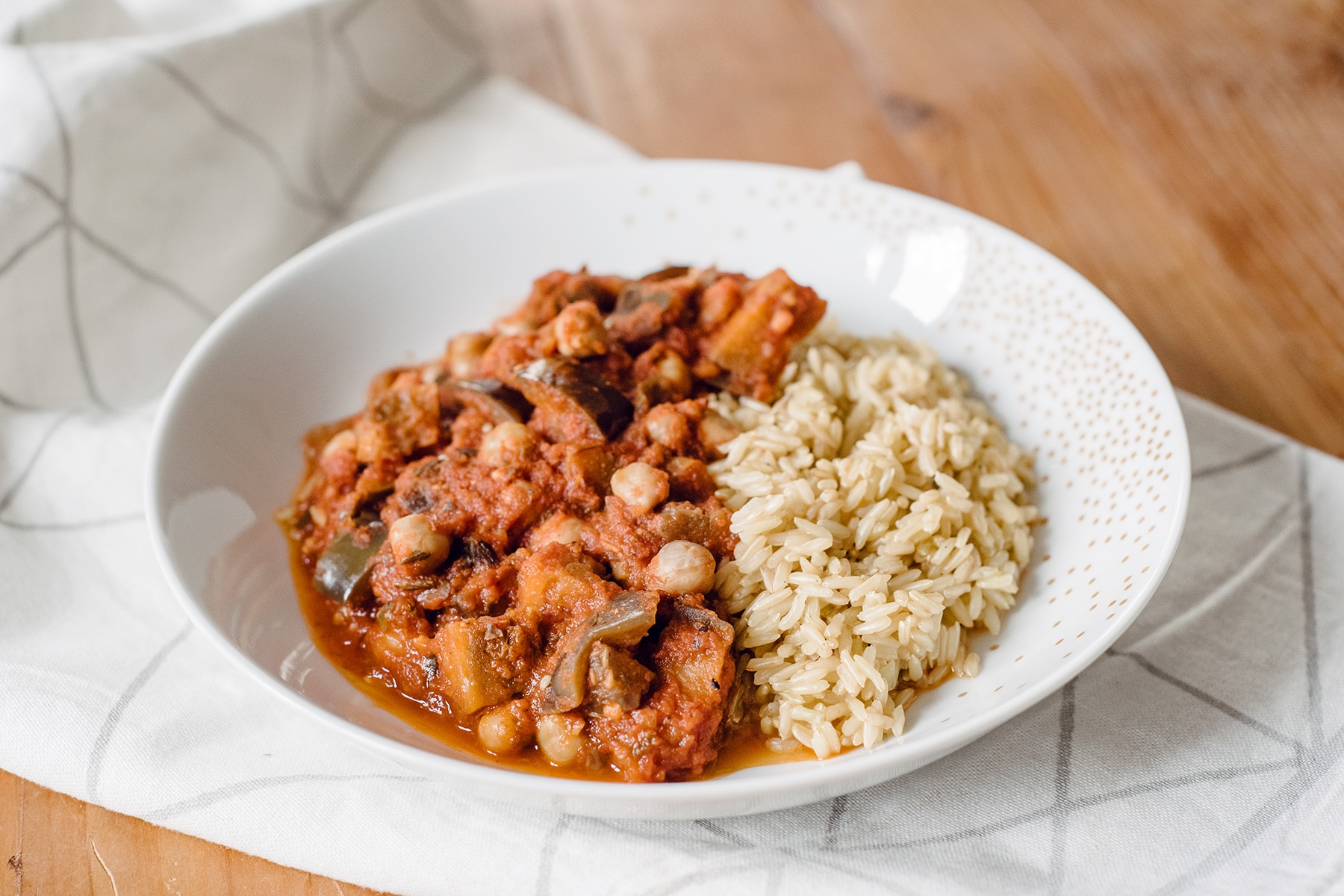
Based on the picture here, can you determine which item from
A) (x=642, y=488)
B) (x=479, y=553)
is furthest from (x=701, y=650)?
(x=479, y=553)

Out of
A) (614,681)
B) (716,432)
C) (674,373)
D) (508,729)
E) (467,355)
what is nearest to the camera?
(614,681)

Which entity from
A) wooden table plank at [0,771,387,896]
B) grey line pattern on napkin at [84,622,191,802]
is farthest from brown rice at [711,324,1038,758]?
grey line pattern on napkin at [84,622,191,802]

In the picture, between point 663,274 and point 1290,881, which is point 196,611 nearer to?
point 663,274

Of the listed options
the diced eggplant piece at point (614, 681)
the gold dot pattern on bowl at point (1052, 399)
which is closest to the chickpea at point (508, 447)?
the diced eggplant piece at point (614, 681)

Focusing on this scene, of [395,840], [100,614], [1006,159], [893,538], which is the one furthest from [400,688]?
[1006,159]

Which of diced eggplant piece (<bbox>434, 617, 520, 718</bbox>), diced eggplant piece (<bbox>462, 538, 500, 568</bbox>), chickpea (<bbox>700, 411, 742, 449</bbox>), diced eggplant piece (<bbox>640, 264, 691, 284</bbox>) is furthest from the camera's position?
diced eggplant piece (<bbox>640, 264, 691, 284</bbox>)

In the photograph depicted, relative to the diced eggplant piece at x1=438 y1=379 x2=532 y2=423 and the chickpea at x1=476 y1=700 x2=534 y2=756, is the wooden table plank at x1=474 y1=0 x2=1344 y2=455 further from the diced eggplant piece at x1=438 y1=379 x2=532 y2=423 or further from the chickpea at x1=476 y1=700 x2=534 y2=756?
the chickpea at x1=476 y1=700 x2=534 y2=756

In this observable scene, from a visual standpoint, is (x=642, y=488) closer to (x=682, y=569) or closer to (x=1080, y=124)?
(x=682, y=569)
